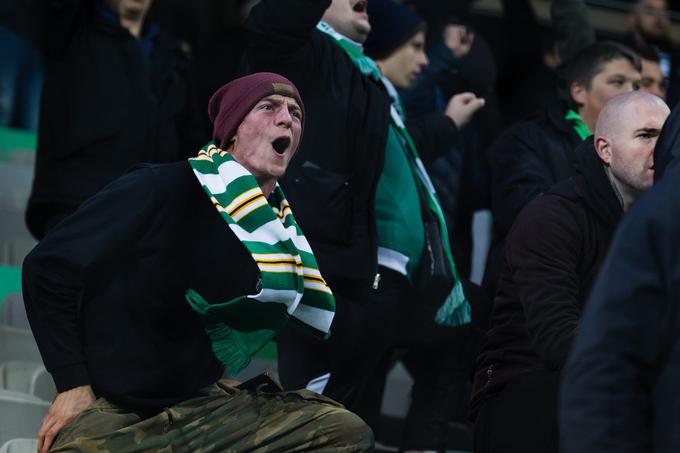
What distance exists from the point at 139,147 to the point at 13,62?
2.19 m

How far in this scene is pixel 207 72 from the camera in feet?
21.8

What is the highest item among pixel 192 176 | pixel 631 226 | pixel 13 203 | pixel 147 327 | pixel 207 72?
pixel 631 226

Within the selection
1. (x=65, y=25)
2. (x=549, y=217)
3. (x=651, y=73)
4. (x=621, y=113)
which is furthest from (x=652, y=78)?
(x=65, y=25)

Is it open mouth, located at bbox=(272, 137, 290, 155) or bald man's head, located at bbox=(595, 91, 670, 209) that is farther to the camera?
bald man's head, located at bbox=(595, 91, 670, 209)

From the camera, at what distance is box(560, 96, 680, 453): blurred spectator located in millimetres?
2137

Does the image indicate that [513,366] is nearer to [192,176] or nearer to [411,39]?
[192,176]

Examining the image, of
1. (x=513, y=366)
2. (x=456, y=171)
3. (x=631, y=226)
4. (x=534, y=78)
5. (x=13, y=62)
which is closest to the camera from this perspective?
(x=631, y=226)

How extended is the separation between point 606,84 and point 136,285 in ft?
7.59

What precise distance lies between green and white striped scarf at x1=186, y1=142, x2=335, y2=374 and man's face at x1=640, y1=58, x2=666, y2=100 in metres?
2.57

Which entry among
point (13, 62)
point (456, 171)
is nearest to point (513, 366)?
point (456, 171)

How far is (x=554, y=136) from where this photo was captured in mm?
4793

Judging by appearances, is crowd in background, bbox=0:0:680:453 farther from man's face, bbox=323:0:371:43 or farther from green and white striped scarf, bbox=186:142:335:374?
green and white striped scarf, bbox=186:142:335:374

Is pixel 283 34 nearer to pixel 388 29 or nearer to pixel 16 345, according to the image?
pixel 388 29

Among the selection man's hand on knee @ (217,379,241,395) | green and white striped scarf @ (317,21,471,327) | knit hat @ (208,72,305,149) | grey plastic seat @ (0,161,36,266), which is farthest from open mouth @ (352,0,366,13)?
grey plastic seat @ (0,161,36,266)
